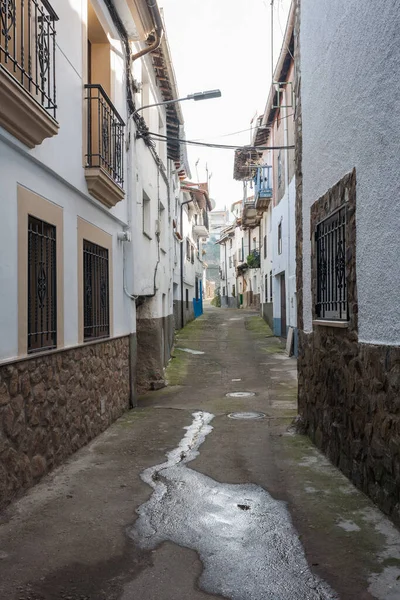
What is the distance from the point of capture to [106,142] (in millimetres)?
7500

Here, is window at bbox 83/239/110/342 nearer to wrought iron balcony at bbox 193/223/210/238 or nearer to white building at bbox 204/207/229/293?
wrought iron balcony at bbox 193/223/210/238

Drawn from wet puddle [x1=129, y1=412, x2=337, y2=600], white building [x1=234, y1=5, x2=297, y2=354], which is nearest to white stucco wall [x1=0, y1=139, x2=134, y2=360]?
wet puddle [x1=129, y1=412, x2=337, y2=600]

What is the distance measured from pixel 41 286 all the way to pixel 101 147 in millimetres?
2681

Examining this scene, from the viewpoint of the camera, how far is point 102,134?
7.23m

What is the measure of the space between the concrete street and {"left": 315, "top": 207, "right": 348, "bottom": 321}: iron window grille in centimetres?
173

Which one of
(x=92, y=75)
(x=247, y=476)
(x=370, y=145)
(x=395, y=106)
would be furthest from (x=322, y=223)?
(x=92, y=75)

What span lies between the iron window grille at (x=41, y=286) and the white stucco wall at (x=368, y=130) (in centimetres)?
310

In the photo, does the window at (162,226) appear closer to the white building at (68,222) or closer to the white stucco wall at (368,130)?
the white building at (68,222)

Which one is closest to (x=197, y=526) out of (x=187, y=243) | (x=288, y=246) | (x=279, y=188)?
(x=288, y=246)

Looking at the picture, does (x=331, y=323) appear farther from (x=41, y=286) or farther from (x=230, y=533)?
(x=41, y=286)

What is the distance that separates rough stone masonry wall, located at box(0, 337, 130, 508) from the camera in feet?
14.7

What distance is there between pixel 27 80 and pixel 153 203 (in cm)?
723

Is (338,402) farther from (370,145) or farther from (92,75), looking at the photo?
(92,75)

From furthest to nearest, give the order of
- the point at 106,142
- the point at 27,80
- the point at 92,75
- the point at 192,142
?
the point at 192,142
the point at 92,75
the point at 106,142
the point at 27,80
